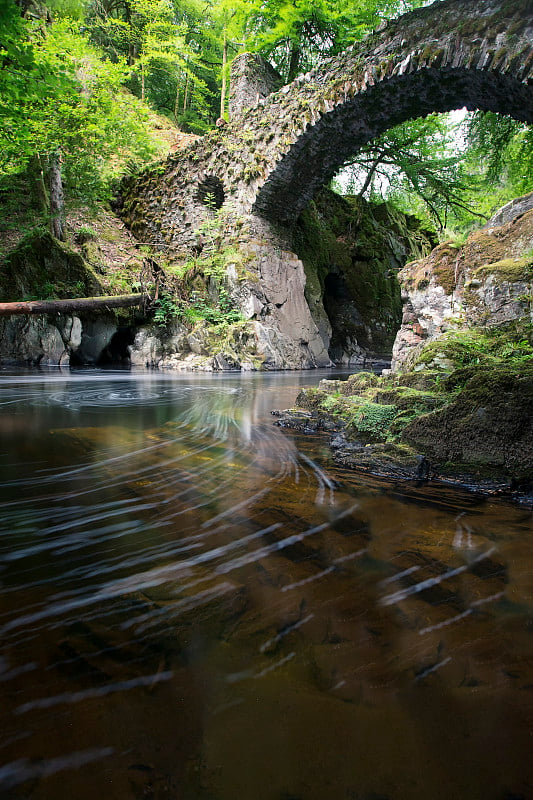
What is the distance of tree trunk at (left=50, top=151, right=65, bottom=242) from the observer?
11.0 m

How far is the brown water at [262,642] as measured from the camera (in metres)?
0.80

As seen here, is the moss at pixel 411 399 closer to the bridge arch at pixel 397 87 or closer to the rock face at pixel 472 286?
the rock face at pixel 472 286

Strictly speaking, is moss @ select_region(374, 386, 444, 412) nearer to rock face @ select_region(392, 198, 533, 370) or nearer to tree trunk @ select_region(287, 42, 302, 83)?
rock face @ select_region(392, 198, 533, 370)

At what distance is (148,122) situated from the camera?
12219mm

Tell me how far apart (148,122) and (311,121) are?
499 centimetres

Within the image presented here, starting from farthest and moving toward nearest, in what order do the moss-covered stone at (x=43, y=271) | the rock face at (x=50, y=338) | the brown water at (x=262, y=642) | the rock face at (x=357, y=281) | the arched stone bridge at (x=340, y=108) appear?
the rock face at (x=357, y=281) → the moss-covered stone at (x=43, y=271) → the rock face at (x=50, y=338) → the arched stone bridge at (x=340, y=108) → the brown water at (x=262, y=642)

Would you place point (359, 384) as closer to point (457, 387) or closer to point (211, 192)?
point (457, 387)

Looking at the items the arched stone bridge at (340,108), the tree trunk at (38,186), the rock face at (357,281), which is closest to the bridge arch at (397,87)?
the arched stone bridge at (340,108)

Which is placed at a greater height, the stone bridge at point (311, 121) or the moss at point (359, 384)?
the stone bridge at point (311, 121)

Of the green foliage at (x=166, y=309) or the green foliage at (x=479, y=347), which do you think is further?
the green foliage at (x=166, y=309)

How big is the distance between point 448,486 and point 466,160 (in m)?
13.6

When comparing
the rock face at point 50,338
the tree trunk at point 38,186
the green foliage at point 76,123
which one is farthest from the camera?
the tree trunk at point 38,186

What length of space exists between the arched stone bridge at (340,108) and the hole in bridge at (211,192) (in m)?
0.04

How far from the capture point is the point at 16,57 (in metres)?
4.52
